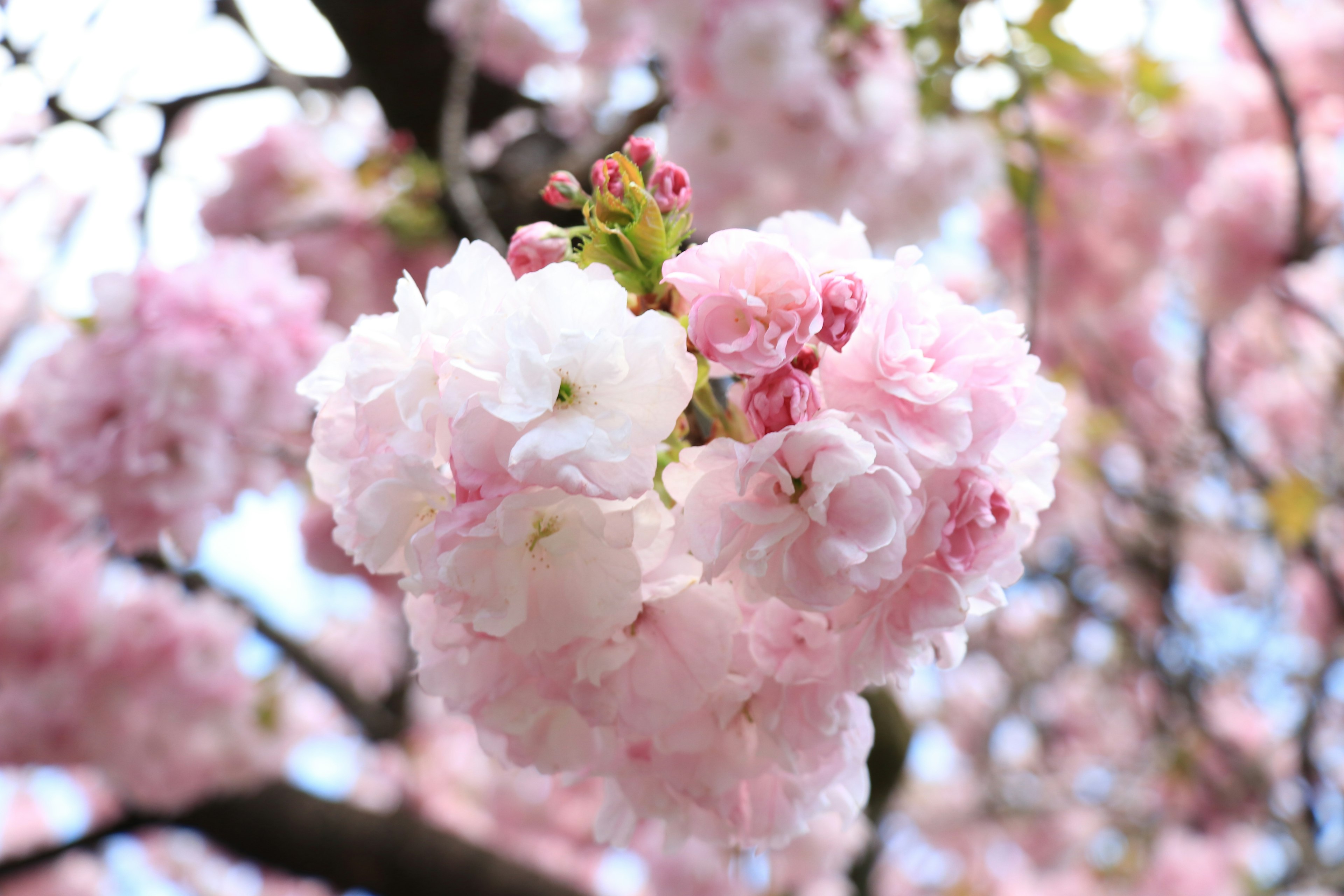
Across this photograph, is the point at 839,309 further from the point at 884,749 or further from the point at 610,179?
the point at 884,749

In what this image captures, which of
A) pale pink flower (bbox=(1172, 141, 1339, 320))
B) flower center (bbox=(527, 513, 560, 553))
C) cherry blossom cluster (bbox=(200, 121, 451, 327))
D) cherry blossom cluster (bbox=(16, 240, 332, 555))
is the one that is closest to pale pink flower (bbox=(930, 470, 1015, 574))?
flower center (bbox=(527, 513, 560, 553))

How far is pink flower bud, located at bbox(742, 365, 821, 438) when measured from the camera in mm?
495

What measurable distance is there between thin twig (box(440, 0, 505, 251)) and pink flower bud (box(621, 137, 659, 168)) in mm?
632

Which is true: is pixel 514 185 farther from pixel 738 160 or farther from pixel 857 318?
pixel 857 318

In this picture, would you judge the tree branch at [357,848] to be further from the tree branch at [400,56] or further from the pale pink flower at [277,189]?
the tree branch at [400,56]

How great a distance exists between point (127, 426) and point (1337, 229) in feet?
9.27

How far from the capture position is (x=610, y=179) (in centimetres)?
55

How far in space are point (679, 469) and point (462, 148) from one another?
1040 millimetres

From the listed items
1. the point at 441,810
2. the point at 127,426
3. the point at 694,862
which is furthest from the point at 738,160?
the point at 441,810

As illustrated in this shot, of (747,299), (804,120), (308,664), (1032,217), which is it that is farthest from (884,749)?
(308,664)

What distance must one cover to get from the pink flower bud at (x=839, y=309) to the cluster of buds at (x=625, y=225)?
0.33ft

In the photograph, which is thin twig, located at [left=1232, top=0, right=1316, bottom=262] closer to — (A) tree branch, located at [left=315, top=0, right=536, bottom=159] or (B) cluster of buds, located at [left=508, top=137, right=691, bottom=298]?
(B) cluster of buds, located at [left=508, top=137, right=691, bottom=298]

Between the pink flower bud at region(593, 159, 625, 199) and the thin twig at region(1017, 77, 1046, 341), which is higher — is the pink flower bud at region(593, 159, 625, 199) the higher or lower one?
the higher one

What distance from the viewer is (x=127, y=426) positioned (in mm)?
1136
